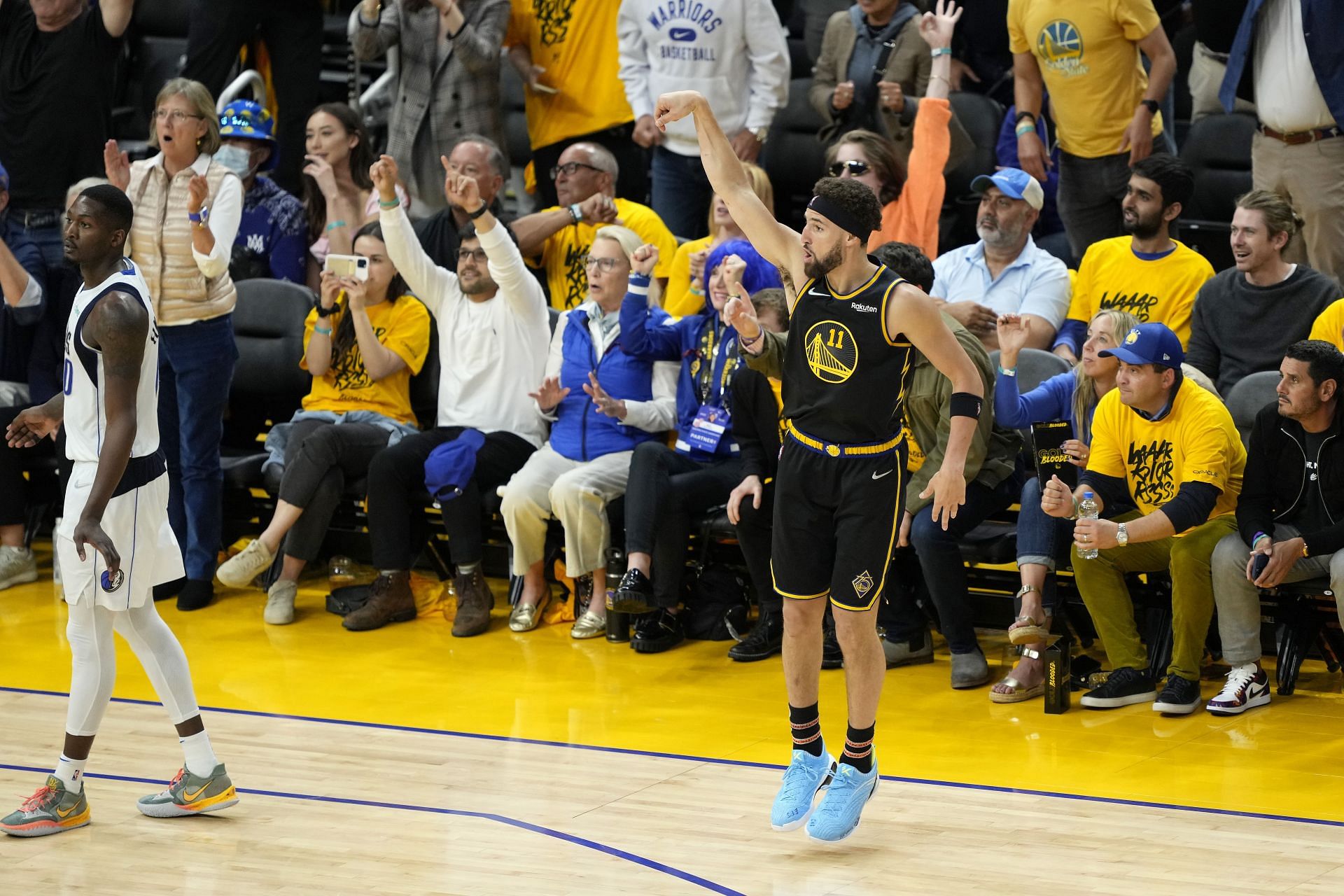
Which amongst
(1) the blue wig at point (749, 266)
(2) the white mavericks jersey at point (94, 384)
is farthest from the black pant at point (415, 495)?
(2) the white mavericks jersey at point (94, 384)

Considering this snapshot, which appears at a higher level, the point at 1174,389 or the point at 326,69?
the point at 326,69

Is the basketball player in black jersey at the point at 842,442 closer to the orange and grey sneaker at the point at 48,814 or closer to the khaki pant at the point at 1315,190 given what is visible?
the orange and grey sneaker at the point at 48,814

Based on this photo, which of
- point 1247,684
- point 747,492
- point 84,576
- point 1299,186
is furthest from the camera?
point 1299,186

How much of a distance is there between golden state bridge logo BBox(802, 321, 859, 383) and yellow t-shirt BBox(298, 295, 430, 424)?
343cm

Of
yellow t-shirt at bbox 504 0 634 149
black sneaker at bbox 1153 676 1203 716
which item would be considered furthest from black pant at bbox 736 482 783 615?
→ yellow t-shirt at bbox 504 0 634 149

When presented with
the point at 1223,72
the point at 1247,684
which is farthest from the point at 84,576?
the point at 1223,72

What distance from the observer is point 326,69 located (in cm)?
1071

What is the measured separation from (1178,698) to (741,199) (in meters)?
2.50

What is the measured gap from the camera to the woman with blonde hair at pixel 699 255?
7.20 metres

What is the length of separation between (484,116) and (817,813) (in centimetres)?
505

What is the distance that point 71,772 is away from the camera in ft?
15.8

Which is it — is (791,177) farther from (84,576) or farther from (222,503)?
(84,576)

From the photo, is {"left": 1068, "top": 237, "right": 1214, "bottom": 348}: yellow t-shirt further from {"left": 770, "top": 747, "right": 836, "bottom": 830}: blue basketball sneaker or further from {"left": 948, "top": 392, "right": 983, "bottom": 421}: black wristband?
{"left": 770, "top": 747, "right": 836, "bottom": 830}: blue basketball sneaker

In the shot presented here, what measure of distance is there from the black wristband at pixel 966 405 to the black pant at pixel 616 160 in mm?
4393
